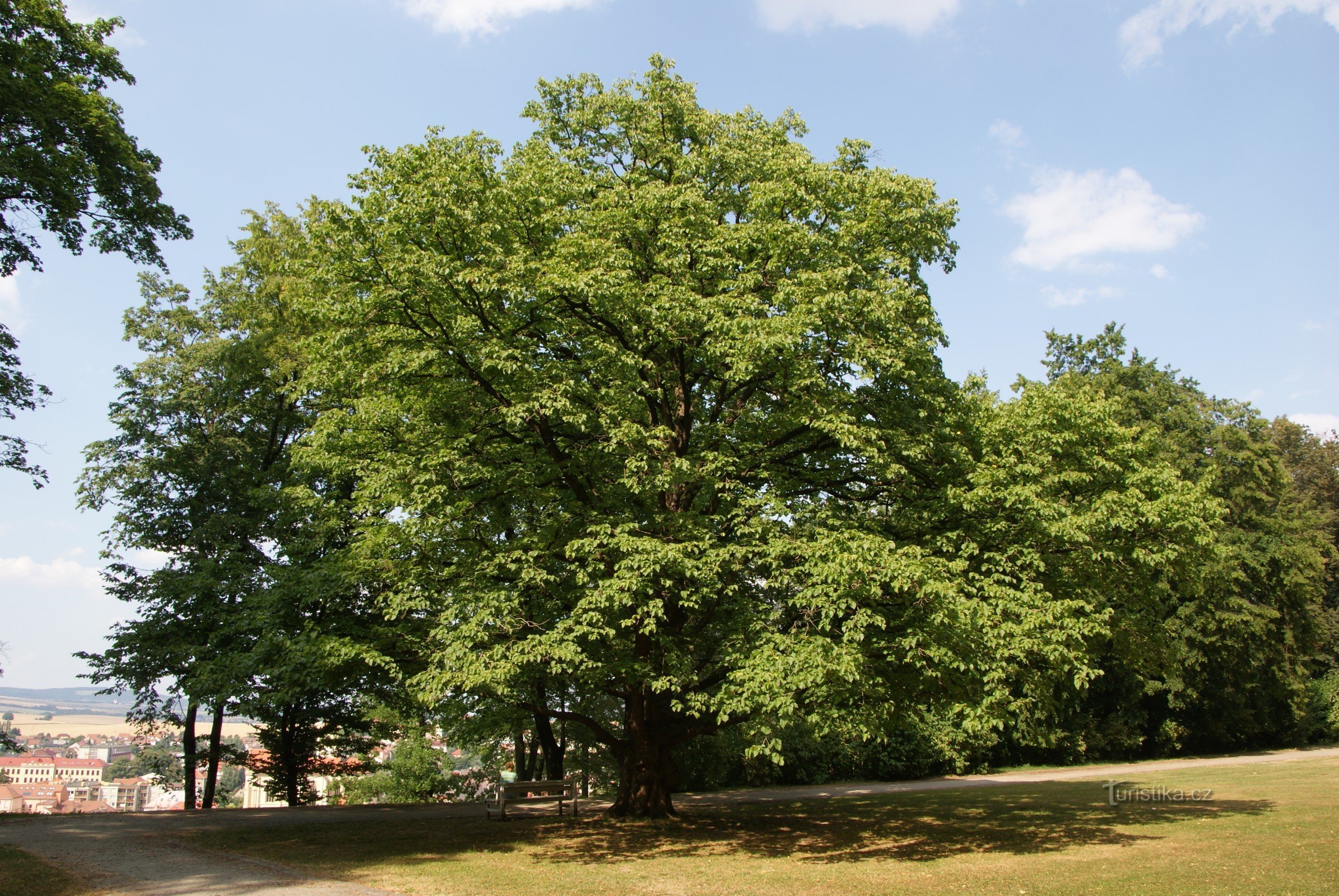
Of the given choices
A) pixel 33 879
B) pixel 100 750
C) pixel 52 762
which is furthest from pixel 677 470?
pixel 100 750

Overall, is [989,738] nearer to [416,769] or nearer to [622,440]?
[416,769]

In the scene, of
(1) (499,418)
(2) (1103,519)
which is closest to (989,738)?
(2) (1103,519)

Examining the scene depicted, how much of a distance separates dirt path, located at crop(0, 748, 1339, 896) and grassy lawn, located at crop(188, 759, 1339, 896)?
713mm

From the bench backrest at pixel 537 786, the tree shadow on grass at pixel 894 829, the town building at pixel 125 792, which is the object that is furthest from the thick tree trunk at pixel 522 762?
the town building at pixel 125 792

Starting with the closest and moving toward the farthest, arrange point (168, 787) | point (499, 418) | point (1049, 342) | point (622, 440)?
point (622, 440) < point (499, 418) < point (168, 787) < point (1049, 342)

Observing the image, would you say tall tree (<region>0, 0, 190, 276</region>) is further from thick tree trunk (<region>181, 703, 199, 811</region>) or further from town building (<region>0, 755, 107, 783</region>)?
town building (<region>0, 755, 107, 783</region>)

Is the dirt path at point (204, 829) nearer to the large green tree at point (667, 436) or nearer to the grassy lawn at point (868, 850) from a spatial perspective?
the grassy lawn at point (868, 850)

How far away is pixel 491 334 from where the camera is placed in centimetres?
1263

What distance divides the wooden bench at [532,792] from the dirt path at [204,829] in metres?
0.75

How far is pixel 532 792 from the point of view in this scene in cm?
1809

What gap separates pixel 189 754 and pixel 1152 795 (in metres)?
24.3

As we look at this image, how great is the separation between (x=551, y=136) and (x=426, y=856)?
42.6ft

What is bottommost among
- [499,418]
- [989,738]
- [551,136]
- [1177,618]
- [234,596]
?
[989,738]

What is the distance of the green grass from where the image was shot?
9.18 m
